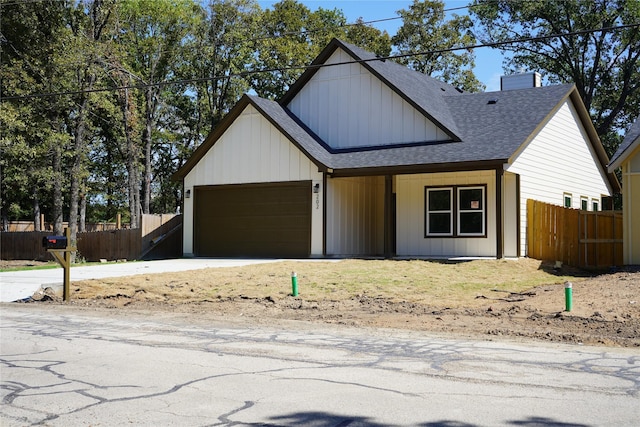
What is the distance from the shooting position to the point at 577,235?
79.2 ft

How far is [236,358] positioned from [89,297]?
892cm

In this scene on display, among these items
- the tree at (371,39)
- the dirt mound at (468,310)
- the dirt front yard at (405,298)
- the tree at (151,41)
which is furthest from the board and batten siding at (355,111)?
the tree at (371,39)

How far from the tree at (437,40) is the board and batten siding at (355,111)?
59.1 feet

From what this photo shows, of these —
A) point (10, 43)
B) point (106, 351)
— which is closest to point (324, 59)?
point (10, 43)

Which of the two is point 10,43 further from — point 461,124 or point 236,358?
point 236,358

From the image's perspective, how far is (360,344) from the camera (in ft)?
32.8

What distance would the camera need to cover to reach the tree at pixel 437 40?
147ft

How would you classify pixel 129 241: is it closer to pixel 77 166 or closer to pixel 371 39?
pixel 77 166

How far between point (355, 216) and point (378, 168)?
124 inches

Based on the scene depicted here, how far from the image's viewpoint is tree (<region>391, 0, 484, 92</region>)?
147ft

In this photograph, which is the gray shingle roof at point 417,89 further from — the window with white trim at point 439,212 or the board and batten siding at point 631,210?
the board and batten siding at point 631,210

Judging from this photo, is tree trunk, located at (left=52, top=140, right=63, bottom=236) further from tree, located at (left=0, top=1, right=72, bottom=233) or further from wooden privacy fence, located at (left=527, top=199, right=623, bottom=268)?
wooden privacy fence, located at (left=527, top=199, right=623, bottom=268)

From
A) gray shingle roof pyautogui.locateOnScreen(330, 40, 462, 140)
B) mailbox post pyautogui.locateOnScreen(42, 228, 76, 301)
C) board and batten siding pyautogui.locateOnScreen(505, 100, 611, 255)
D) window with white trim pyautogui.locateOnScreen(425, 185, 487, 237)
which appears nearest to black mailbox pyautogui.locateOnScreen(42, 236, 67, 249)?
mailbox post pyautogui.locateOnScreen(42, 228, 76, 301)

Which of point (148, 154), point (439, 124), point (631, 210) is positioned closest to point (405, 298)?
point (631, 210)
